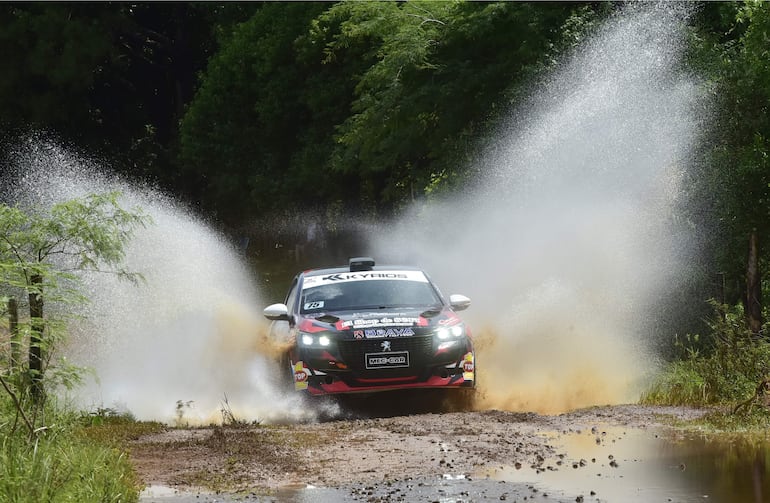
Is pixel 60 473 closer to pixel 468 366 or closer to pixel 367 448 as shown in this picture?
pixel 367 448

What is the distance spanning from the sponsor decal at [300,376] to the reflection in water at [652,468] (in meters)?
3.53

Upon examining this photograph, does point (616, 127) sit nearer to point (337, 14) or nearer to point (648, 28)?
point (648, 28)

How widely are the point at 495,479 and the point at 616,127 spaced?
12272 mm

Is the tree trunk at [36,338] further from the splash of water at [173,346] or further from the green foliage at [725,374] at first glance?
the green foliage at [725,374]

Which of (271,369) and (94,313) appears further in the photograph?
(94,313)

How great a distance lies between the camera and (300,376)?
51.5ft

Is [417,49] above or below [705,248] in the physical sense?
above

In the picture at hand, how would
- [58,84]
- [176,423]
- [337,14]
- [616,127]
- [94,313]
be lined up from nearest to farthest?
[176,423] → [616,127] → [94,313] → [337,14] → [58,84]

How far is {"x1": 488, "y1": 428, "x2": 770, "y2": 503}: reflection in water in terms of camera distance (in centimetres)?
1022

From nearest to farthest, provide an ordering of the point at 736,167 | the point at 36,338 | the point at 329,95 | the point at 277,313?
the point at 36,338 → the point at 277,313 → the point at 736,167 → the point at 329,95

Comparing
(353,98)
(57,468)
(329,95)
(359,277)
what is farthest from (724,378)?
(329,95)

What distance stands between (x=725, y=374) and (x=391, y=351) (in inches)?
148

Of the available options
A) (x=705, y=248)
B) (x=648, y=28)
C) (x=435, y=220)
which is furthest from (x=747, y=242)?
(x=435, y=220)

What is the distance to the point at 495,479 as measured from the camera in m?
10.9
